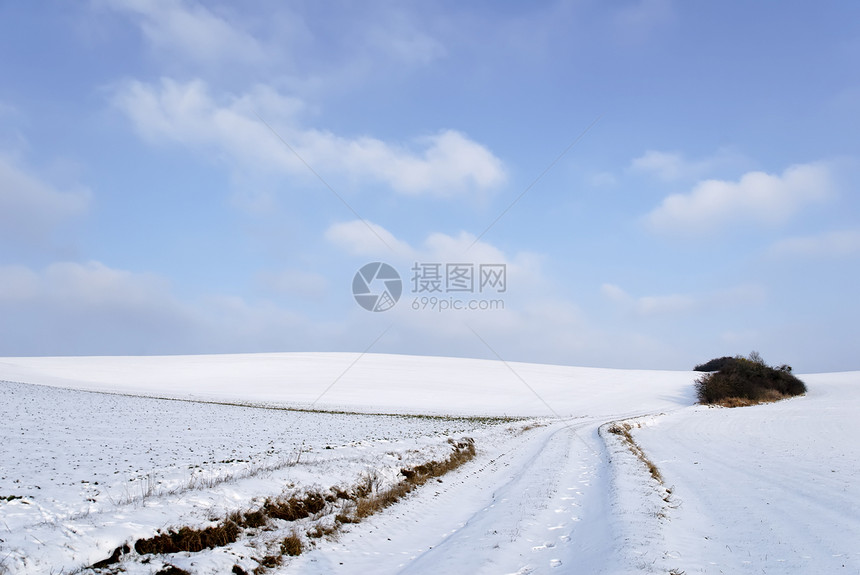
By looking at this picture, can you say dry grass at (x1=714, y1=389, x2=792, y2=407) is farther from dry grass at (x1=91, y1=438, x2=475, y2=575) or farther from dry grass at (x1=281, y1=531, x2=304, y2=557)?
dry grass at (x1=281, y1=531, x2=304, y2=557)

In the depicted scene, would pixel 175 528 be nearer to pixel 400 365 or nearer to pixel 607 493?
pixel 607 493

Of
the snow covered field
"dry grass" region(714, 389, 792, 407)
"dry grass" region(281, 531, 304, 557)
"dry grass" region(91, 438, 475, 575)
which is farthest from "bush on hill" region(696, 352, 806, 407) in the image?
"dry grass" region(281, 531, 304, 557)

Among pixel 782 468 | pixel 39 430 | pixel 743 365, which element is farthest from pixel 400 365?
pixel 782 468

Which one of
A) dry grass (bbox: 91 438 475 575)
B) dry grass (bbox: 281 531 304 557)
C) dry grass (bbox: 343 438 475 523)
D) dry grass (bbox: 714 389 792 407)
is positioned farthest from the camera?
dry grass (bbox: 714 389 792 407)

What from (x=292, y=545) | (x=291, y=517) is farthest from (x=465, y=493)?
(x=292, y=545)

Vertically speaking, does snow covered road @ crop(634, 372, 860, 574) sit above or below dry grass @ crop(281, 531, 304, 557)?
above

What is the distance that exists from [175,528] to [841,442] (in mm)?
30090

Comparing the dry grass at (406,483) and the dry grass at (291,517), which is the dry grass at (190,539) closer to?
the dry grass at (291,517)

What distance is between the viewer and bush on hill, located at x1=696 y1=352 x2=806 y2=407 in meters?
63.6

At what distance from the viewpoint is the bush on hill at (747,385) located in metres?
63.6

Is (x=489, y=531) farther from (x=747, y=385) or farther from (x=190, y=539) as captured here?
(x=747, y=385)

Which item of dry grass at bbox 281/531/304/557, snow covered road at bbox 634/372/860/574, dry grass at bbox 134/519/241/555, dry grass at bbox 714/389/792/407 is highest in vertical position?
dry grass at bbox 714/389/792/407

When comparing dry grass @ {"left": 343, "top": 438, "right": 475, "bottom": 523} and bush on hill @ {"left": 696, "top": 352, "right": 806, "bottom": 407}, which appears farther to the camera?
bush on hill @ {"left": 696, "top": 352, "right": 806, "bottom": 407}

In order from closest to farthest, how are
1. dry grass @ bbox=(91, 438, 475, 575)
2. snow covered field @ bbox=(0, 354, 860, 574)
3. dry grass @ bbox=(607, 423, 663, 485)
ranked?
snow covered field @ bbox=(0, 354, 860, 574), dry grass @ bbox=(91, 438, 475, 575), dry grass @ bbox=(607, 423, 663, 485)
